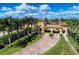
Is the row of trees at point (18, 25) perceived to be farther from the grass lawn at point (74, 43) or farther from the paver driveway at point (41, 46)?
the grass lawn at point (74, 43)

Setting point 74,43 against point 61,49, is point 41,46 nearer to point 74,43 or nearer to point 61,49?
point 61,49

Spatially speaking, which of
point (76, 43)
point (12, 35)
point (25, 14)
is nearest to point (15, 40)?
point (12, 35)

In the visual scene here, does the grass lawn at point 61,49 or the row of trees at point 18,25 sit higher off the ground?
the row of trees at point 18,25

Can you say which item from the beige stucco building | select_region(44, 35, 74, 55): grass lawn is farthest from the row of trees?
select_region(44, 35, 74, 55): grass lawn

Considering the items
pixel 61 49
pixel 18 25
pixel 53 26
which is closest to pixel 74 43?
pixel 61 49

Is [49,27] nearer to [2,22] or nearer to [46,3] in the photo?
[46,3]

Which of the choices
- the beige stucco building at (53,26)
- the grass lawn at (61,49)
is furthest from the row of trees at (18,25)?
the grass lawn at (61,49)

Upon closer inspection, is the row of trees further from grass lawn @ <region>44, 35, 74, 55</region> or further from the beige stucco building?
grass lawn @ <region>44, 35, 74, 55</region>
